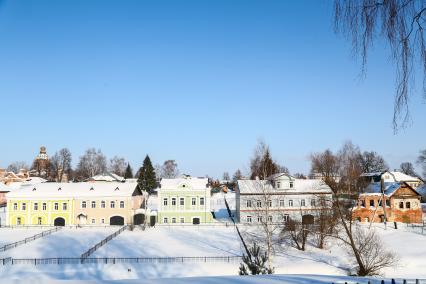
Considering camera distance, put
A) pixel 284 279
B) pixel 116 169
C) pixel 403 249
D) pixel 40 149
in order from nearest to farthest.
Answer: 1. pixel 284 279
2. pixel 403 249
3. pixel 116 169
4. pixel 40 149

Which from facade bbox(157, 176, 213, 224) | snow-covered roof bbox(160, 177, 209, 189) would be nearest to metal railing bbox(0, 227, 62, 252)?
facade bbox(157, 176, 213, 224)

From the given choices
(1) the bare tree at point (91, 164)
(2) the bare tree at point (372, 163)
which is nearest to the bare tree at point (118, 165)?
(1) the bare tree at point (91, 164)

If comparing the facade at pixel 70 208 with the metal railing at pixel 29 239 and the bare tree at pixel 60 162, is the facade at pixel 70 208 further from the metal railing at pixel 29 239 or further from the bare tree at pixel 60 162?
the bare tree at pixel 60 162

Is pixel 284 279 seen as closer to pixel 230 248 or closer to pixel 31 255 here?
pixel 230 248

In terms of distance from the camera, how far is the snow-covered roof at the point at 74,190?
154 feet

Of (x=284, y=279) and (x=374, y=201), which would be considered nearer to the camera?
(x=284, y=279)

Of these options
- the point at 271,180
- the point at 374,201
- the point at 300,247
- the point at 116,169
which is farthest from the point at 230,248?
the point at 116,169

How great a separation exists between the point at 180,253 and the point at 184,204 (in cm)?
1657

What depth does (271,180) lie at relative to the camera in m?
47.8

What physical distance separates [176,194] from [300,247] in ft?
60.1

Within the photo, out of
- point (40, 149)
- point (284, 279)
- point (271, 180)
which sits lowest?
point (284, 279)

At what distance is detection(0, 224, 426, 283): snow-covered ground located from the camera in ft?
77.2

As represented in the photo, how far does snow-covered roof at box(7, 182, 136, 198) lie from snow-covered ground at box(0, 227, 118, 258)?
5.19 m

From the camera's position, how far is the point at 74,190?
47906 millimetres
